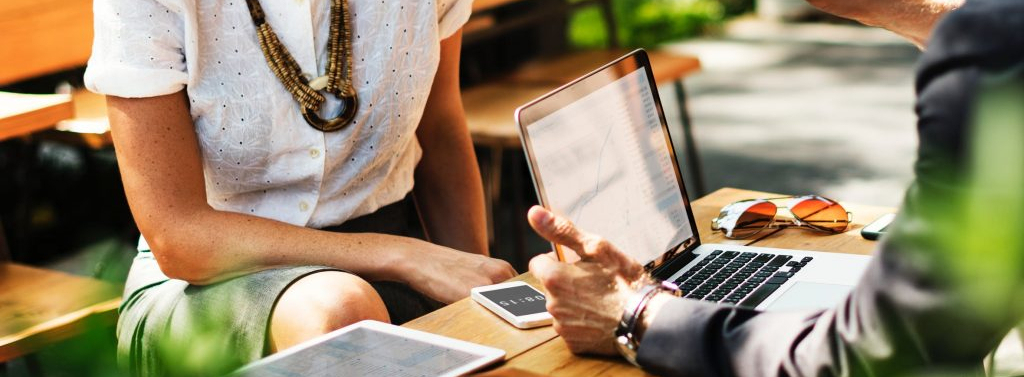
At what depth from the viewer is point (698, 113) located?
663cm

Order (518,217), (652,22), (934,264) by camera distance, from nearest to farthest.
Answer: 1. (934,264)
2. (518,217)
3. (652,22)

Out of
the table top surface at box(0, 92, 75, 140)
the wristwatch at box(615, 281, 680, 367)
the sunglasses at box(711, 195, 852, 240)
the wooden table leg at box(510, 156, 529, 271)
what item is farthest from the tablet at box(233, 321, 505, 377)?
the wooden table leg at box(510, 156, 529, 271)

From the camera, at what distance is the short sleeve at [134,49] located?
164 centimetres

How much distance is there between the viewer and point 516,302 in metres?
1.52

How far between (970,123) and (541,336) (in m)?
0.63

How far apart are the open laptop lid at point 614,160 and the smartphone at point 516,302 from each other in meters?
0.13

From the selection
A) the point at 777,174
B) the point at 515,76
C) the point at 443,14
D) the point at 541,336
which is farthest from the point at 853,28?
the point at 541,336

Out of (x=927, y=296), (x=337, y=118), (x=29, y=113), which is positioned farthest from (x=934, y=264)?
(x=29, y=113)

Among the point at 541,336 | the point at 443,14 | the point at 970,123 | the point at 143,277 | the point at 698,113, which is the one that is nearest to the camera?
the point at 970,123

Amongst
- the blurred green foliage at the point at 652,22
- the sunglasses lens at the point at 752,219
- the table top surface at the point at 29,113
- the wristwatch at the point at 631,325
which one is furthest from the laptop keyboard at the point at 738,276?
the blurred green foliage at the point at 652,22

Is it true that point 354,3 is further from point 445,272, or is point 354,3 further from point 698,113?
point 698,113

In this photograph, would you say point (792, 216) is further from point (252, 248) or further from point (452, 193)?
point (252, 248)

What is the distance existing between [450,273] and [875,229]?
676 mm

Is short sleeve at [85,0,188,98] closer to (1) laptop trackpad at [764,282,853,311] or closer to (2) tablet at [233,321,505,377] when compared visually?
(2) tablet at [233,321,505,377]
